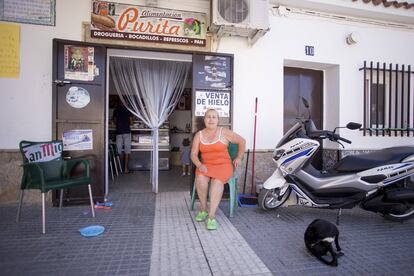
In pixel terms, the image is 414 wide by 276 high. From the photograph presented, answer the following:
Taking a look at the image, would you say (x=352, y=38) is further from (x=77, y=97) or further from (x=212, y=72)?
(x=77, y=97)

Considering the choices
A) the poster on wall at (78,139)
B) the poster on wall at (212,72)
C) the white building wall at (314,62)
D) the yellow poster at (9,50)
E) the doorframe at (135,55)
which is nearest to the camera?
the yellow poster at (9,50)

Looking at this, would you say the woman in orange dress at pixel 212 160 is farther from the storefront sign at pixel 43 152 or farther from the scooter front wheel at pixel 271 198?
the storefront sign at pixel 43 152

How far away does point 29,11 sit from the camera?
11.8 feet

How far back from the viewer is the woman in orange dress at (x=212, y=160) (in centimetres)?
290

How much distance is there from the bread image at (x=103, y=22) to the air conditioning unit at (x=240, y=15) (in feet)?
5.23

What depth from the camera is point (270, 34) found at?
434 cm

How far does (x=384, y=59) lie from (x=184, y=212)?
5.00 m

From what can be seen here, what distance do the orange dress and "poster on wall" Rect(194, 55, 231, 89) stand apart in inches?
56.5

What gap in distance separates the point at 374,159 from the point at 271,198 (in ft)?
4.38

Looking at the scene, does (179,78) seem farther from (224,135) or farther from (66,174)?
(66,174)

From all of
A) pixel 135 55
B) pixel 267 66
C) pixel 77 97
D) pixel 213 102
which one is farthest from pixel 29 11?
pixel 267 66

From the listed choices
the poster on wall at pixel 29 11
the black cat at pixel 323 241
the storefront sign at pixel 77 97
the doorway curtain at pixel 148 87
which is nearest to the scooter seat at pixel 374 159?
the black cat at pixel 323 241

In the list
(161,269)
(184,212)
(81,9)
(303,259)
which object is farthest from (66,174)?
(303,259)

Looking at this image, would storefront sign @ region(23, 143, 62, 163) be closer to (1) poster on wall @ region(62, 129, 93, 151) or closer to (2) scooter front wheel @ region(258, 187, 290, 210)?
(1) poster on wall @ region(62, 129, 93, 151)
